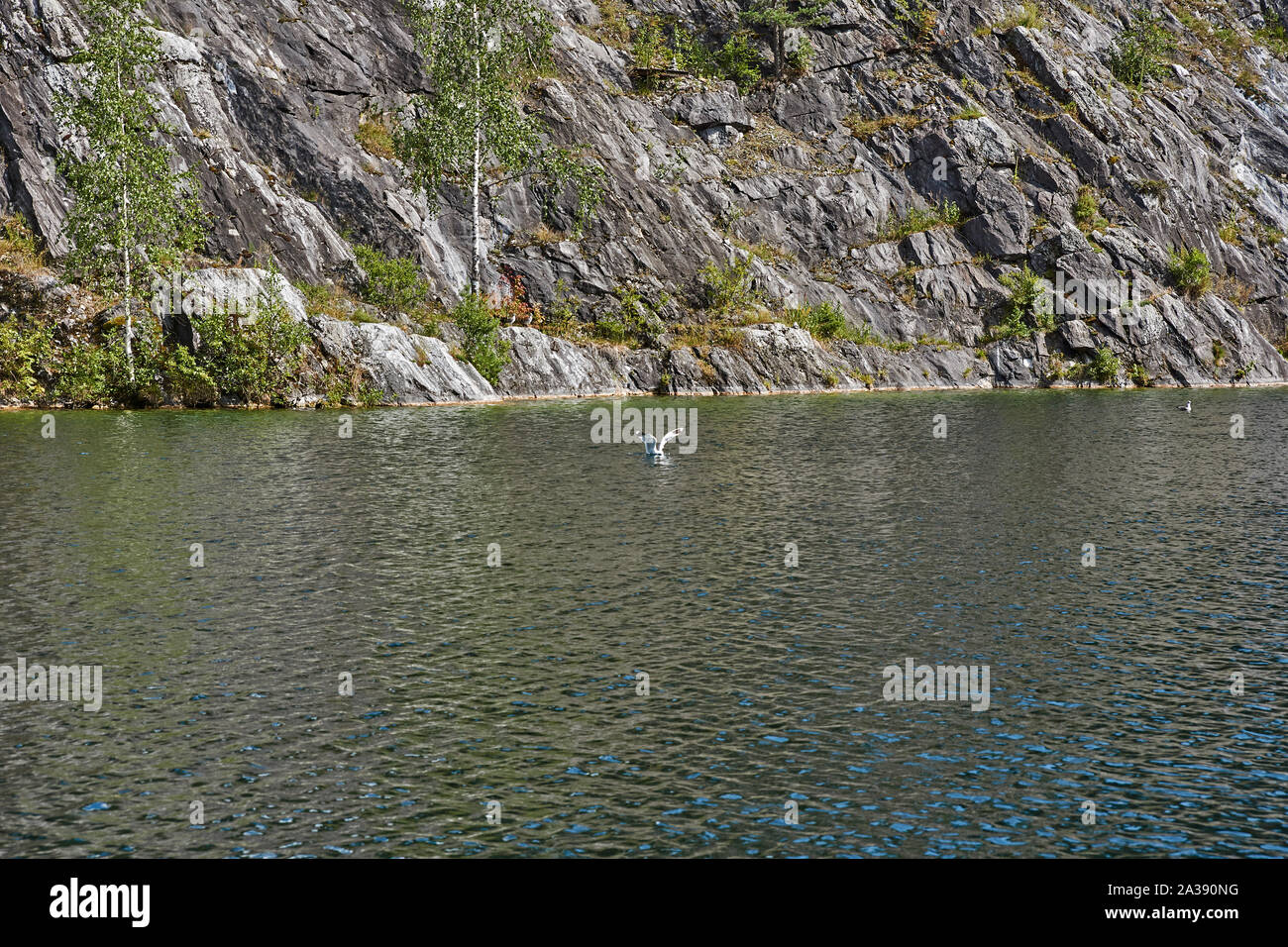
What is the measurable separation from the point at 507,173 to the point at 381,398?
3232 cm

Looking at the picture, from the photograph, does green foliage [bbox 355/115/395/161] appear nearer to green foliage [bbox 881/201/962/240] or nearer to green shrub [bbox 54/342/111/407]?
green shrub [bbox 54/342/111/407]

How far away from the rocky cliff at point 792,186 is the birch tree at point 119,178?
5.73 metres

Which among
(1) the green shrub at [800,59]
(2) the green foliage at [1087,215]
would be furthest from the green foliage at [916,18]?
(2) the green foliage at [1087,215]

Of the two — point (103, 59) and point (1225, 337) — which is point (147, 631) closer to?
A: point (103, 59)

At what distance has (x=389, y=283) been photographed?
7944cm

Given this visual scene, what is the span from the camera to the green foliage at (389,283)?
7925 centimetres

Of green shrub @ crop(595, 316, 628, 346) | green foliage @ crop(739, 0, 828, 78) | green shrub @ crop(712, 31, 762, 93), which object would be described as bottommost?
green shrub @ crop(595, 316, 628, 346)

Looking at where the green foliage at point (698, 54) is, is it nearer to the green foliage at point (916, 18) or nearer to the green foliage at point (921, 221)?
the green foliage at point (916, 18)

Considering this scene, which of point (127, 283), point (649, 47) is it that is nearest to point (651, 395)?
point (127, 283)

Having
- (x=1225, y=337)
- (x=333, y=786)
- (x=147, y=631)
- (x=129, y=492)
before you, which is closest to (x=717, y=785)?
(x=333, y=786)

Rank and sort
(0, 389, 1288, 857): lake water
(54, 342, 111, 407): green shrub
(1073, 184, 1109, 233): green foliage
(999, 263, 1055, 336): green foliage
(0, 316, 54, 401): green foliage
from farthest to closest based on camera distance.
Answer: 1. (1073, 184, 1109, 233): green foliage
2. (999, 263, 1055, 336): green foliage
3. (54, 342, 111, 407): green shrub
4. (0, 316, 54, 401): green foliage
5. (0, 389, 1288, 857): lake water

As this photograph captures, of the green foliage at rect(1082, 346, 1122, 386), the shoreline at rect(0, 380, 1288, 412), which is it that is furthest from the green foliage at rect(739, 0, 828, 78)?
the green foliage at rect(1082, 346, 1122, 386)

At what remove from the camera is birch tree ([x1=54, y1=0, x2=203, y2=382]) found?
219 feet

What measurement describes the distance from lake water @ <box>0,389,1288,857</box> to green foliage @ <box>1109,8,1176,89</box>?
10275 centimetres
